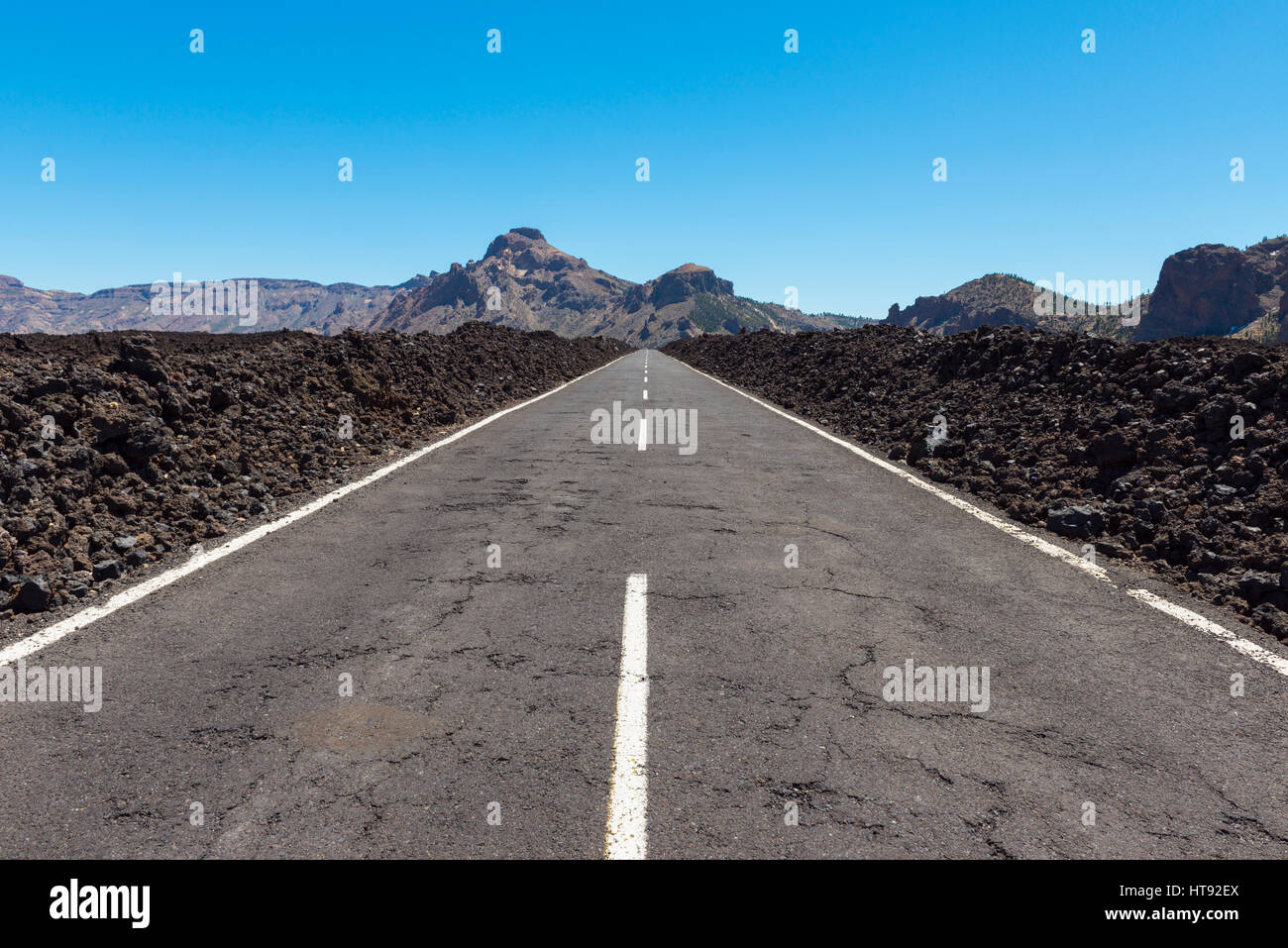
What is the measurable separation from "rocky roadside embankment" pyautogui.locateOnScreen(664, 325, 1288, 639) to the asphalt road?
0.74 meters

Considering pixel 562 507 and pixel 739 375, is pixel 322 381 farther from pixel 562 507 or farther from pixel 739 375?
pixel 739 375

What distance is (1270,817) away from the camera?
110 inches

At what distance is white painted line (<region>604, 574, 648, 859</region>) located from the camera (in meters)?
2.60

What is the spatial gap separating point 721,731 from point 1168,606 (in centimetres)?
362

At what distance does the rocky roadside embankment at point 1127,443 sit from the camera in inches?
225

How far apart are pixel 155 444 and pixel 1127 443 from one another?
10.0 m

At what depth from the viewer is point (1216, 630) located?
14.9ft
